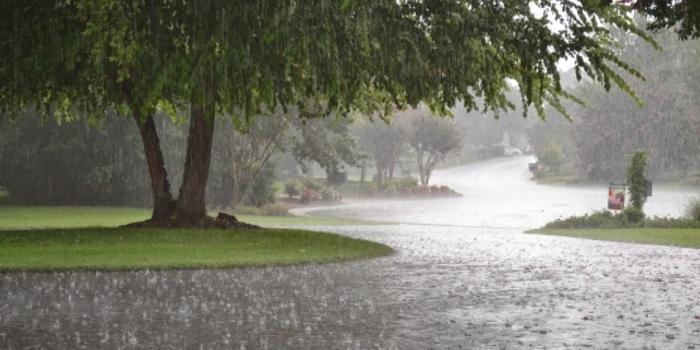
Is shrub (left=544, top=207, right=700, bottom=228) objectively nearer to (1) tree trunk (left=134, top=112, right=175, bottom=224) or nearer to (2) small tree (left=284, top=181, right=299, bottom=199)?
(1) tree trunk (left=134, top=112, right=175, bottom=224)

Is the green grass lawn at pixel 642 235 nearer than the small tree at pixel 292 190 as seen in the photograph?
Yes

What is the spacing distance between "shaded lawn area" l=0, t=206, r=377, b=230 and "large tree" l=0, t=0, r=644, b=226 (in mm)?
11891

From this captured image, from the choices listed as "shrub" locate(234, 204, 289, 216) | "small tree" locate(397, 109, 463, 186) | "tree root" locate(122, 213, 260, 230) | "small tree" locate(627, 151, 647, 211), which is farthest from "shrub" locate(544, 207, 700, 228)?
"small tree" locate(397, 109, 463, 186)

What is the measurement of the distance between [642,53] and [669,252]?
6934cm

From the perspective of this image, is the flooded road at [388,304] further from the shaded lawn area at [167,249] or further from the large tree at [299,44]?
the large tree at [299,44]

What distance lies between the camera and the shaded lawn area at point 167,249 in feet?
51.3

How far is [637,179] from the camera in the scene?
1171 inches

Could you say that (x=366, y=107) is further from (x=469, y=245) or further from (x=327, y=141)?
(x=327, y=141)

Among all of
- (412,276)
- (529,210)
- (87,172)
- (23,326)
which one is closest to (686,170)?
(529,210)

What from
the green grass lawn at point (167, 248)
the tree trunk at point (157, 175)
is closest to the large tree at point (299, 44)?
the green grass lawn at point (167, 248)

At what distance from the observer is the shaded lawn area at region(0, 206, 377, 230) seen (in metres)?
30.0

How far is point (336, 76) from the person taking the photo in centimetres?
1406

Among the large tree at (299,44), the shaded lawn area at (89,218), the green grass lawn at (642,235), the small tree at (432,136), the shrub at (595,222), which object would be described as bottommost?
the shaded lawn area at (89,218)

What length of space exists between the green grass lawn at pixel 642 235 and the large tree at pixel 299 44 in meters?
6.97
